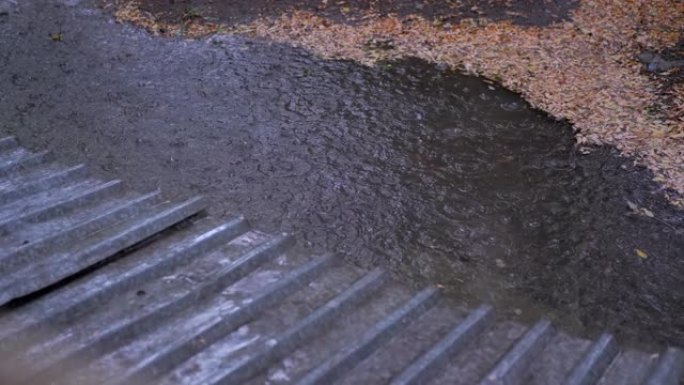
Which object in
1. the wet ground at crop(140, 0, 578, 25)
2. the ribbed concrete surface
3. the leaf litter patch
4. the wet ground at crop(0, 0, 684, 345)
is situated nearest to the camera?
the ribbed concrete surface

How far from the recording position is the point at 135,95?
308 inches

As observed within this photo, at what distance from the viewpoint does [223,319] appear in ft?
11.9

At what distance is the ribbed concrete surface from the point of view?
11.0 ft

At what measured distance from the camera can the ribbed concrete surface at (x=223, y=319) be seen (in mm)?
3340

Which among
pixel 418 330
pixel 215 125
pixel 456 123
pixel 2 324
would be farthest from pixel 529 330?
pixel 215 125

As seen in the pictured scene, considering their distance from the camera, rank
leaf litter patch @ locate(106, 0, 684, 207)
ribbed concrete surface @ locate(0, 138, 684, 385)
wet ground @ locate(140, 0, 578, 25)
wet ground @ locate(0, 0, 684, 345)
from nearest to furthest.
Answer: ribbed concrete surface @ locate(0, 138, 684, 385) < wet ground @ locate(0, 0, 684, 345) < leaf litter patch @ locate(106, 0, 684, 207) < wet ground @ locate(140, 0, 578, 25)

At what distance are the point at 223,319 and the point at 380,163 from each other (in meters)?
3.19

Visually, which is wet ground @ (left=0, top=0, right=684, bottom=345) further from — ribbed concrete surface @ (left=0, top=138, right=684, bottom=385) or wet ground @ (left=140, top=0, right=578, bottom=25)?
wet ground @ (left=140, top=0, right=578, bottom=25)

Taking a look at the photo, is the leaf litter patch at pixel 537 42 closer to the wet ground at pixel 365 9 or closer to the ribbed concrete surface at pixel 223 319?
the wet ground at pixel 365 9

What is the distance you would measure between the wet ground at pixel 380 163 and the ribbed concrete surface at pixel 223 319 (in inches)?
31.9

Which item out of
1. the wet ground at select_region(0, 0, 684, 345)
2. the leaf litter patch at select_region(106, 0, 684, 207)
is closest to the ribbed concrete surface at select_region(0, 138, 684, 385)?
the wet ground at select_region(0, 0, 684, 345)

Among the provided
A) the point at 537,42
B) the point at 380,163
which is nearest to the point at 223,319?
the point at 380,163

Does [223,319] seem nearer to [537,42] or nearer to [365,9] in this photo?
[537,42]

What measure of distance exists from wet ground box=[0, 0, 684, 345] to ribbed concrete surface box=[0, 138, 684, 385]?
810mm
